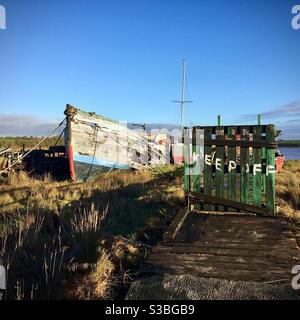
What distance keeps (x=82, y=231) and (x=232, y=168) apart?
2.96 meters

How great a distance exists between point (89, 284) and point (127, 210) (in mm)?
5034

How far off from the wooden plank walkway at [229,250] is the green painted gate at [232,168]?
0.55 m

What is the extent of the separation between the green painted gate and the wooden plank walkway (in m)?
0.55

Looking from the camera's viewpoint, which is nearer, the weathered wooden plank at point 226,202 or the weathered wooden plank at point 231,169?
the weathered wooden plank at point 226,202

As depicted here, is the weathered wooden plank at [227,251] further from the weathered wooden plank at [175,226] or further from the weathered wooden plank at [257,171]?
the weathered wooden plank at [257,171]

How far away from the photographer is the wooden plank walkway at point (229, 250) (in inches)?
147

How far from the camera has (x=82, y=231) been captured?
5352mm

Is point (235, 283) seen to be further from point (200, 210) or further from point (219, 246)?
point (200, 210)

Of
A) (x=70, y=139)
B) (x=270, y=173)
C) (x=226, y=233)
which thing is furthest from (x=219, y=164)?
(x=70, y=139)

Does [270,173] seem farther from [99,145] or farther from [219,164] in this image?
[99,145]

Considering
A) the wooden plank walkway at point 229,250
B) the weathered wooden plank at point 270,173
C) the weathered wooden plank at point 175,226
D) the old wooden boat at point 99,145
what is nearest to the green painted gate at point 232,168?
the weathered wooden plank at point 270,173

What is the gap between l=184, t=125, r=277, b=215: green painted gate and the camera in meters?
6.34

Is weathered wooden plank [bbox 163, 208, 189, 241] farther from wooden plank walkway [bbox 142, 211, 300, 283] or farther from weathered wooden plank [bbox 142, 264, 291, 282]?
weathered wooden plank [bbox 142, 264, 291, 282]

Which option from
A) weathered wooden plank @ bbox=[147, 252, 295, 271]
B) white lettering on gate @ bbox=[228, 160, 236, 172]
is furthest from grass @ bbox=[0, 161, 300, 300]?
white lettering on gate @ bbox=[228, 160, 236, 172]
